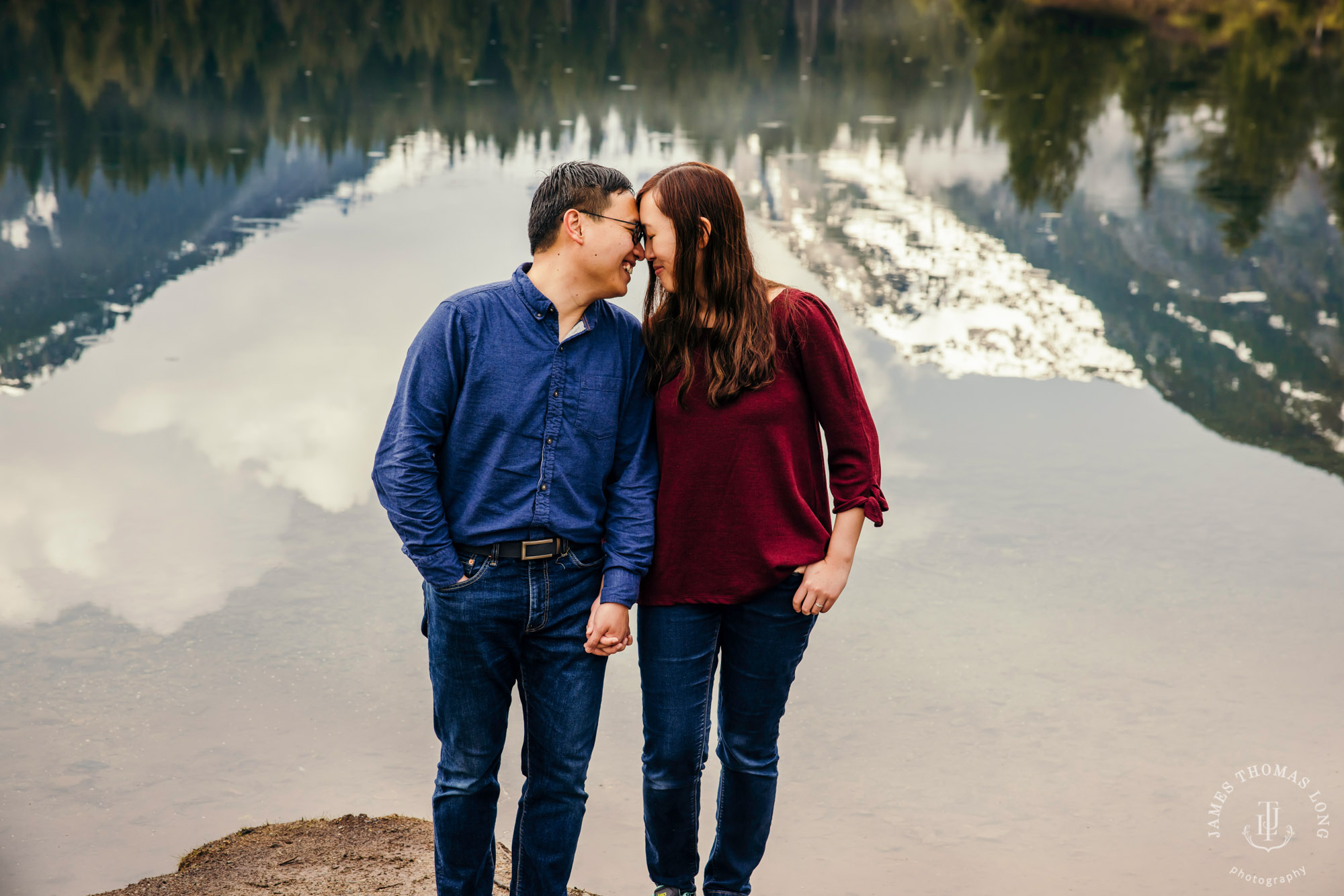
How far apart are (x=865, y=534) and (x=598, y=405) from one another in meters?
3.89

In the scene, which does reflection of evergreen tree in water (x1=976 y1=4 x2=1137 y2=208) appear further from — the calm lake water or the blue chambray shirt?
the blue chambray shirt

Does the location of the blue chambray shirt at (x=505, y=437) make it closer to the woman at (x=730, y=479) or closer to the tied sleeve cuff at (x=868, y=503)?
the woman at (x=730, y=479)

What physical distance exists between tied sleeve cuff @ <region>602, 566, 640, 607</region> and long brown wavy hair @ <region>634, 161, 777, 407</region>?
1.28 ft

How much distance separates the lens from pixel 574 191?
2465mm

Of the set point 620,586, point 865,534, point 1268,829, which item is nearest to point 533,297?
point 620,586

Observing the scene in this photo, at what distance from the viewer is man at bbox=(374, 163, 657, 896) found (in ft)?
7.99

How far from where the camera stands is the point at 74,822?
3.56m

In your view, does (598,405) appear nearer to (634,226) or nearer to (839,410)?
(634,226)

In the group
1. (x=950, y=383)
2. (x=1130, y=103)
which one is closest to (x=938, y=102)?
(x=1130, y=103)

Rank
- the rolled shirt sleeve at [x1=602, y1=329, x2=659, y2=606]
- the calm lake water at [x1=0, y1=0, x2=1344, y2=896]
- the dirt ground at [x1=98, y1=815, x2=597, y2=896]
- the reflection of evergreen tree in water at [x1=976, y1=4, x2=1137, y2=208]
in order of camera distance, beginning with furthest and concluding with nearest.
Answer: the reflection of evergreen tree in water at [x1=976, y1=4, x2=1137, y2=208] → the calm lake water at [x1=0, y1=0, x2=1344, y2=896] → the dirt ground at [x1=98, y1=815, x2=597, y2=896] → the rolled shirt sleeve at [x1=602, y1=329, x2=659, y2=606]

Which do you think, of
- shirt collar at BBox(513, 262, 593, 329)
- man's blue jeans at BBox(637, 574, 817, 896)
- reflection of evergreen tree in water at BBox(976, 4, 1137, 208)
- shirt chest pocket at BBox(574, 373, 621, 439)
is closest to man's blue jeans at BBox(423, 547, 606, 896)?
man's blue jeans at BBox(637, 574, 817, 896)

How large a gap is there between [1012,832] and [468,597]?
6.89 ft

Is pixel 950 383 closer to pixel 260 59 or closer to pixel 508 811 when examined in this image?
pixel 508 811

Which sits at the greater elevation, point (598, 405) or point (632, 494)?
point (598, 405)
